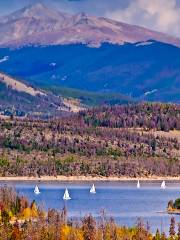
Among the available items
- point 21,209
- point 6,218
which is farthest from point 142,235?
point 21,209

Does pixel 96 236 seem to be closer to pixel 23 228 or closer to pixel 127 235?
pixel 127 235

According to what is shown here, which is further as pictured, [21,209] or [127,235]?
[21,209]

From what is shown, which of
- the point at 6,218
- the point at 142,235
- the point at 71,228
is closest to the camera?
the point at 142,235

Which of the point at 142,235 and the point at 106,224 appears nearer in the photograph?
the point at 142,235

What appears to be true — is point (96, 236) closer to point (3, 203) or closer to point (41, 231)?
point (41, 231)

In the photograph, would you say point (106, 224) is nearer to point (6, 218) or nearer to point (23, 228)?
point (23, 228)

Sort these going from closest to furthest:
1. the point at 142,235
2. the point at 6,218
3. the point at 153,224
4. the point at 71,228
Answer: the point at 142,235, the point at 71,228, the point at 6,218, the point at 153,224

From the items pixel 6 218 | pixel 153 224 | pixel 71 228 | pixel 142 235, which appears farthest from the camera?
pixel 153 224

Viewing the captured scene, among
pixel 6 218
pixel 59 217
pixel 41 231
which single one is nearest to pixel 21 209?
pixel 6 218
